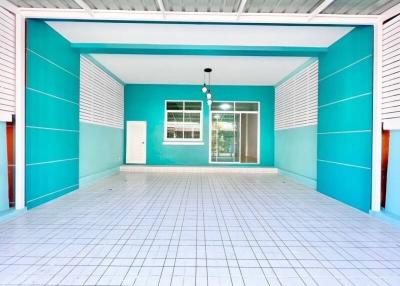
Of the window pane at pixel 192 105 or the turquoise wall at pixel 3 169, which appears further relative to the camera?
the window pane at pixel 192 105

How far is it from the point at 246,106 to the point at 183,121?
2773mm

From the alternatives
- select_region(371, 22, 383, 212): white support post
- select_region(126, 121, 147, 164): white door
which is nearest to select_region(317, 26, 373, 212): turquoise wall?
select_region(371, 22, 383, 212): white support post

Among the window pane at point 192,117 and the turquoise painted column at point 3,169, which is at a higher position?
the window pane at point 192,117

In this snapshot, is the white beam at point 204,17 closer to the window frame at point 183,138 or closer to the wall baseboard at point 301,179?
the wall baseboard at point 301,179

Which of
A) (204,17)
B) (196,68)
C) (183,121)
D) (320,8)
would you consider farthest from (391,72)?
(183,121)

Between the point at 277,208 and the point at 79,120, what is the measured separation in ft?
17.2

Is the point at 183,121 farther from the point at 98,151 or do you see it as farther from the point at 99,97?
the point at 98,151

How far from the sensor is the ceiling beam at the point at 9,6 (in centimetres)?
394

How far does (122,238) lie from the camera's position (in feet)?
10.6

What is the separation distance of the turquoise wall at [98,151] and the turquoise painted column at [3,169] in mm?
2256

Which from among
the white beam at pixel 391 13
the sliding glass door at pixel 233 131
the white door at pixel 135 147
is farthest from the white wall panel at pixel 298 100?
the white door at pixel 135 147

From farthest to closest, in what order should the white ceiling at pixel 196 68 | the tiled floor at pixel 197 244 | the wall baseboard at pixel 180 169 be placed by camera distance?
1. the wall baseboard at pixel 180 169
2. the white ceiling at pixel 196 68
3. the tiled floor at pixel 197 244

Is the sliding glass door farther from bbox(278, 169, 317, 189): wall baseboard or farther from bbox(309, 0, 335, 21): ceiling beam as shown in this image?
bbox(309, 0, 335, 21): ceiling beam

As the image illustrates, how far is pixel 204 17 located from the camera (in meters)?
4.30
